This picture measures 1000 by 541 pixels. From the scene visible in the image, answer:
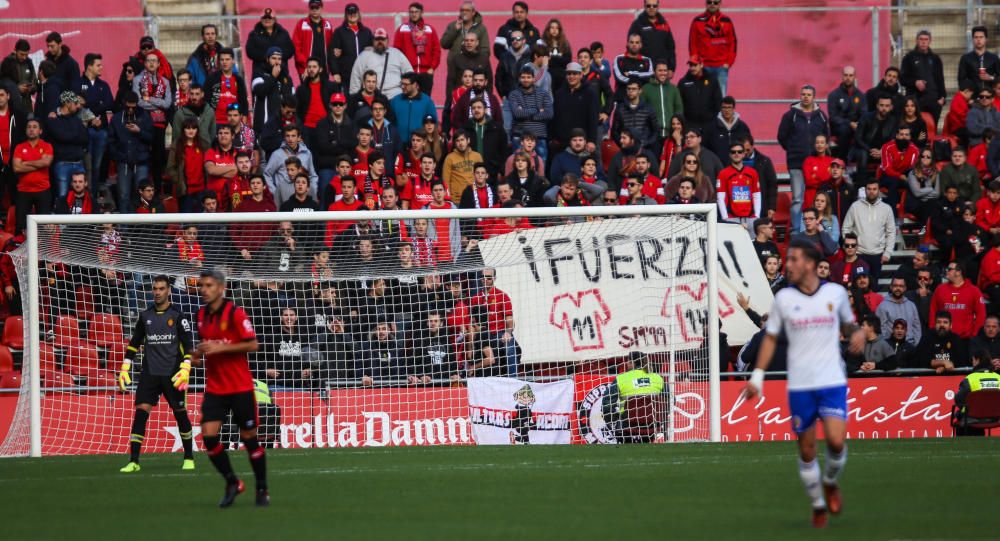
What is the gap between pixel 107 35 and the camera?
24094 millimetres

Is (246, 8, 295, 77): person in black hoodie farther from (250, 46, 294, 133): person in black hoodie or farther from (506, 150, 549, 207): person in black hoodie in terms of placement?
(506, 150, 549, 207): person in black hoodie

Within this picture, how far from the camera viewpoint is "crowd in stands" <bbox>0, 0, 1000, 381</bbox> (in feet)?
64.2

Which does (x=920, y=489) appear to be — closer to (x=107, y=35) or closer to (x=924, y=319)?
(x=924, y=319)

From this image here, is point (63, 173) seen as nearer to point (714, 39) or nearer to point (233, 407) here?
point (714, 39)

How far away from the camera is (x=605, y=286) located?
60.3ft

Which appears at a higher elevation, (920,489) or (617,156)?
(617,156)

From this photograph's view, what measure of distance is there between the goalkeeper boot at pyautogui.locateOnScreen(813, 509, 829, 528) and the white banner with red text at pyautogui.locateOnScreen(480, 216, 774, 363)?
848cm

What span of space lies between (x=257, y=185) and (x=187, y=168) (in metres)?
1.46

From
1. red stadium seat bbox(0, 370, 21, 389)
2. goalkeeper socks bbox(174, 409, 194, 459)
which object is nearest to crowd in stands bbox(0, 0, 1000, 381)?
red stadium seat bbox(0, 370, 21, 389)

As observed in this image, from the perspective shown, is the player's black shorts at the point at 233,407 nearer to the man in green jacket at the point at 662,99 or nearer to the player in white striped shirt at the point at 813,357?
the player in white striped shirt at the point at 813,357

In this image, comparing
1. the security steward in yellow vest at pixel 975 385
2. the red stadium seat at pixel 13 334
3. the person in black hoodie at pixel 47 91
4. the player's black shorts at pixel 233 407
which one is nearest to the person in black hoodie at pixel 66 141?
the person in black hoodie at pixel 47 91

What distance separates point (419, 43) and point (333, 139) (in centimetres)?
257

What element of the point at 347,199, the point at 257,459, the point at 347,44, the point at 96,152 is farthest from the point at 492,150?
the point at 257,459

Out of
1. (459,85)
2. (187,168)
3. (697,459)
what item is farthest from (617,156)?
(697,459)
